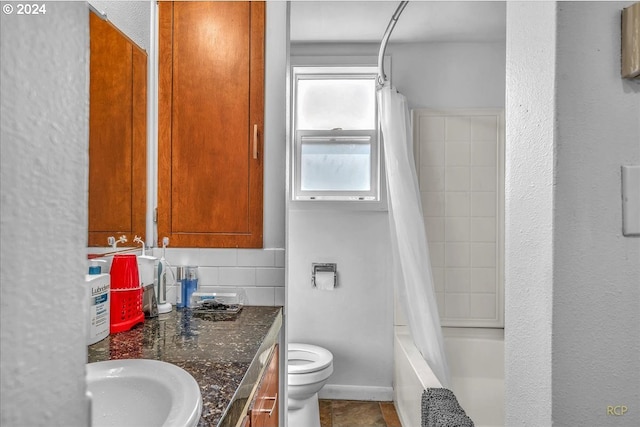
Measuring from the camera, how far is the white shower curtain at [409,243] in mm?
2480

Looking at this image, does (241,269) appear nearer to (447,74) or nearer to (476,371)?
(476,371)

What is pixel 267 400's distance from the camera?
1.54 meters

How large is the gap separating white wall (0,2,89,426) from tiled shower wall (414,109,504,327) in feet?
9.63

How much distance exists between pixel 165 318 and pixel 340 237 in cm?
160

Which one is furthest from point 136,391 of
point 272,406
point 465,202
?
point 465,202

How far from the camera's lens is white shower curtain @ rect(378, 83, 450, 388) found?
8.14ft

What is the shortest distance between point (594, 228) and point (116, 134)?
154cm

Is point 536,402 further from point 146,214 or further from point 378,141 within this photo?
point 378,141

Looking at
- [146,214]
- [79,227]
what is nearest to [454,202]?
[146,214]

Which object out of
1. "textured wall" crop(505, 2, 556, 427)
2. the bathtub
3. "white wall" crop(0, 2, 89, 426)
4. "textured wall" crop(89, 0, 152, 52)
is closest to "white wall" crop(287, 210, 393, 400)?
the bathtub

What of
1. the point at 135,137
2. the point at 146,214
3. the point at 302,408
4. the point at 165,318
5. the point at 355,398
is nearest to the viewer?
the point at 165,318

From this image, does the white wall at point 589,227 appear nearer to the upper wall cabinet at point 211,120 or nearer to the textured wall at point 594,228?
the textured wall at point 594,228

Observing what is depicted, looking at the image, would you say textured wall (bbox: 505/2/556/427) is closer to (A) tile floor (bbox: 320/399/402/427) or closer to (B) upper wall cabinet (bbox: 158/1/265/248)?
(B) upper wall cabinet (bbox: 158/1/265/248)

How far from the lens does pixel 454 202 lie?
306 centimetres
